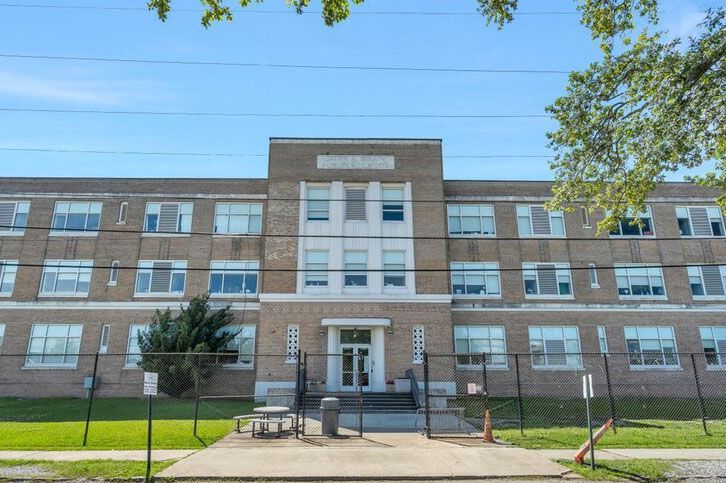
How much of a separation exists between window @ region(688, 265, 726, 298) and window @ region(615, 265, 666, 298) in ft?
5.77

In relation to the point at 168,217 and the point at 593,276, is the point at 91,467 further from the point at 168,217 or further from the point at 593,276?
the point at 593,276

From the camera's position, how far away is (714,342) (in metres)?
26.0

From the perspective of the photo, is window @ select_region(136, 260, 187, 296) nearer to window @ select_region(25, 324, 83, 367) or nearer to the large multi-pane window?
window @ select_region(25, 324, 83, 367)

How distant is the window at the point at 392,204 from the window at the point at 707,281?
1643 centimetres

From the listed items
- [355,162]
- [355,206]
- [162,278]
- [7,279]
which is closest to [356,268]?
[355,206]

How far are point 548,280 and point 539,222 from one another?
3.36 metres

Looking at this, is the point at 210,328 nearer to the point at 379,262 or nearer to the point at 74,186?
the point at 379,262

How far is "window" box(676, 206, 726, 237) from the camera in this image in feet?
90.6

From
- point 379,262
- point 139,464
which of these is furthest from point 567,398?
point 139,464

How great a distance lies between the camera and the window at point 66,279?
86.2 ft

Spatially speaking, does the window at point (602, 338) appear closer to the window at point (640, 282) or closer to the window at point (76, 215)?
the window at point (640, 282)

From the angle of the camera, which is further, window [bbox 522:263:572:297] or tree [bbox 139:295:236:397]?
window [bbox 522:263:572:297]

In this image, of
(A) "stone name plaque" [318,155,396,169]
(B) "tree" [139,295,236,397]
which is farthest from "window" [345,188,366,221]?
(B) "tree" [139,295,236,397]

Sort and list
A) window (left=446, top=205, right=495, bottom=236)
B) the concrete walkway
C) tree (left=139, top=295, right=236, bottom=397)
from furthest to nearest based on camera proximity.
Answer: window (left=446, top=205, right=495, bottom=236) → tree (left=139, top=295, right=236, bottom=397) → the concrete walkway
